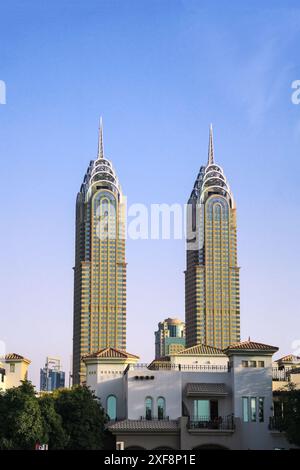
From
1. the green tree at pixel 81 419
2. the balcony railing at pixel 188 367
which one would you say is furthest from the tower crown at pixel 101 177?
the green tree at pixel 81 419

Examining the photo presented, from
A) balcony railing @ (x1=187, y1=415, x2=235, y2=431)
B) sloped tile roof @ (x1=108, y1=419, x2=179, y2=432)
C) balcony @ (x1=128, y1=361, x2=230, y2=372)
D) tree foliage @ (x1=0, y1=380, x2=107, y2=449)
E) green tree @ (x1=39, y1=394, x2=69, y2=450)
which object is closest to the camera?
tree foliage @ (x1=0, y1=380, x2=107, y2=449)

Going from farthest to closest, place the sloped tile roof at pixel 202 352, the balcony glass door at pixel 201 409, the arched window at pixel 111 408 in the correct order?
the sloped tile roof at pixel 202 352, the arched window at pixel 111 408, the balcony glass door at pixel 201 409

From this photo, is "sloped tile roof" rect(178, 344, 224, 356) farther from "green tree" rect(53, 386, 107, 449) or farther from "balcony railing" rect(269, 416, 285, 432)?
"green tree" rect(53, 386, 107, 449)

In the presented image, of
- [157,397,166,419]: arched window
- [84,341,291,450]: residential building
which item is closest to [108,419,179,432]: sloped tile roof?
[84,341,291,450]: residential building

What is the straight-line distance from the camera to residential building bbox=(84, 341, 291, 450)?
6569cm

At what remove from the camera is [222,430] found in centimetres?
6575

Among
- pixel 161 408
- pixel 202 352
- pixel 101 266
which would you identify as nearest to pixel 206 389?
pixel 161 408

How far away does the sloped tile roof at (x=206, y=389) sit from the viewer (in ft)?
220

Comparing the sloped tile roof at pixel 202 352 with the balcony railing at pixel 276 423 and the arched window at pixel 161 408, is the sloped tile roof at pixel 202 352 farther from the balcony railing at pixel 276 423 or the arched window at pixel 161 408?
the balcony railing at pixel 276 423

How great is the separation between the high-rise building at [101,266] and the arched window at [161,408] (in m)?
109

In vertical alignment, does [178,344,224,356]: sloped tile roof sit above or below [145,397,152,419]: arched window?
above

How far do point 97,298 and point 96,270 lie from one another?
540 cm

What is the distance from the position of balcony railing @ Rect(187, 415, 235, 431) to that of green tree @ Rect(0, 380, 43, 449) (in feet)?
40.8
